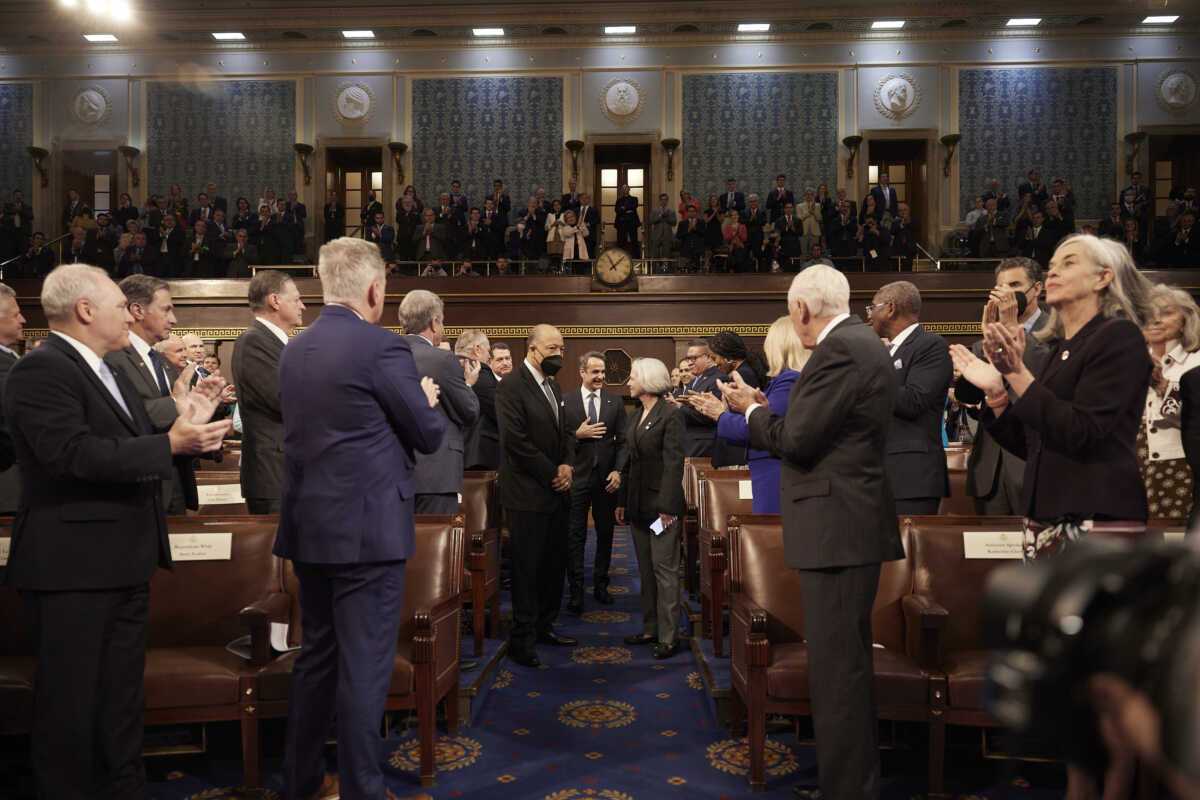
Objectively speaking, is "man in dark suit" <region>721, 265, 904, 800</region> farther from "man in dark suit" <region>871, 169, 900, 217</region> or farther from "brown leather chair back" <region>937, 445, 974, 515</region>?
"man in dark suit" <region>871, 169, 900, 217</region>

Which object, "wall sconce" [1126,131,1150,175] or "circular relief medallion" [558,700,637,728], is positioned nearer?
"circular relief medallion" [558,700,637,728]

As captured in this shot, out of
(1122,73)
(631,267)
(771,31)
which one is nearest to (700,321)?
(631,267)

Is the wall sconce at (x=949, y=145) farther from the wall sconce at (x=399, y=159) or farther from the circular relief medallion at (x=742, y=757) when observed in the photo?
the circular relief medallion at (x=742, y=757)

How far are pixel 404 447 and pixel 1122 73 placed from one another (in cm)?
1436

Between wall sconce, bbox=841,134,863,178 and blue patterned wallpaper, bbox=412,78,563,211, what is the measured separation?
4370 millimetres

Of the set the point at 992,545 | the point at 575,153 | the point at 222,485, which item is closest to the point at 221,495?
the point at 222,485

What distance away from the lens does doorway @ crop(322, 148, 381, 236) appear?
13891mm

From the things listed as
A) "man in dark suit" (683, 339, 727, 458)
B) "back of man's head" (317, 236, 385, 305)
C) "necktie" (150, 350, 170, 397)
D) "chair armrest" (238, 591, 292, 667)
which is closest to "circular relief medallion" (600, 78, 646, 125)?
"man in dark suit" (683, 339, 727, 458)

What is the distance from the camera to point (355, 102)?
13484mm

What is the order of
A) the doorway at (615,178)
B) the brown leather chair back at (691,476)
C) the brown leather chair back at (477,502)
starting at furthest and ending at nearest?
the doorway at (615,178), the brown leather chair back at (691,476), the brown leather chair back at (477,502)

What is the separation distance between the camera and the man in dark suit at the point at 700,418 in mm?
5172

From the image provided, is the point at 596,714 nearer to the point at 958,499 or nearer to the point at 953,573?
the point at 953,573

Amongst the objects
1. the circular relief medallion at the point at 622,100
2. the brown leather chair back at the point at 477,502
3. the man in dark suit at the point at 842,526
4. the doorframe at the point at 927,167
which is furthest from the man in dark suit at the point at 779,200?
the man in dark suit at the point at 842,526

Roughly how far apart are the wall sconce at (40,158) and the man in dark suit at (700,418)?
12.5 m
